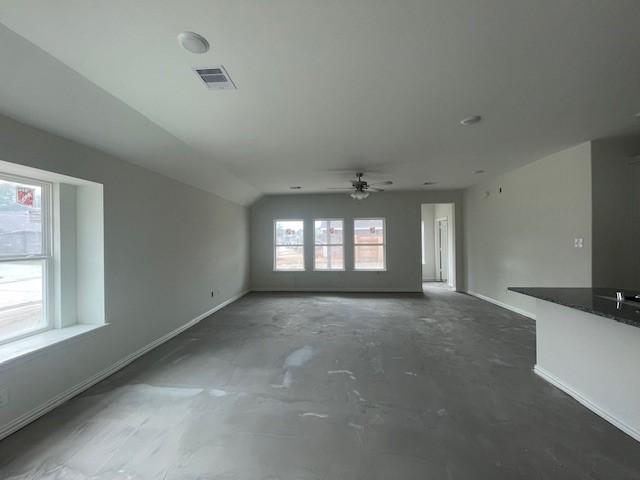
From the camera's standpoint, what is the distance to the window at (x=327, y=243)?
7684 mm

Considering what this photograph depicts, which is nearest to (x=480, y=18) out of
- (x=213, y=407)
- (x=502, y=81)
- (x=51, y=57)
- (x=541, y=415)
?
(x=502, y=81)

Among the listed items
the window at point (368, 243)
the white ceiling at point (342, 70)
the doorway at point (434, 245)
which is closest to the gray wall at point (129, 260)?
the white ceiling at point (342, 70)

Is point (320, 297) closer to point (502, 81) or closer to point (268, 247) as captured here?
point (268, 247)

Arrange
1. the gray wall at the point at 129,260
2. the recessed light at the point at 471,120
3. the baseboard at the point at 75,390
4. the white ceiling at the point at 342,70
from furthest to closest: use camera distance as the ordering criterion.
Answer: the recessed light at the point at 471,120 → the gray wall at the point at 129,260 → the baseboard at the point at 75,390 → the white ceiling at the point at 342,70

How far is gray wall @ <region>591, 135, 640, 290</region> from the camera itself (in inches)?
141

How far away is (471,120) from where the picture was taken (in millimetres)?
2877

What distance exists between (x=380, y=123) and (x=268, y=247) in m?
5.36

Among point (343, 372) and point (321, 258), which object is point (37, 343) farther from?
point (321, 258)

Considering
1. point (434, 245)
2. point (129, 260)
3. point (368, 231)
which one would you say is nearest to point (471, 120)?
point (129, 260)

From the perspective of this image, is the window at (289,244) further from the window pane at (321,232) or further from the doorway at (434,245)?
the doorway at (434,245)

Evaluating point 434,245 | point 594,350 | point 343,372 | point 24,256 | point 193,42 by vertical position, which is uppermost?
point 193,42

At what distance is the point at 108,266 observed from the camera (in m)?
2.91

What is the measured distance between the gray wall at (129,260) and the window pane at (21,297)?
1.51 ft

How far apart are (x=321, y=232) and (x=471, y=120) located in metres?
5.18
